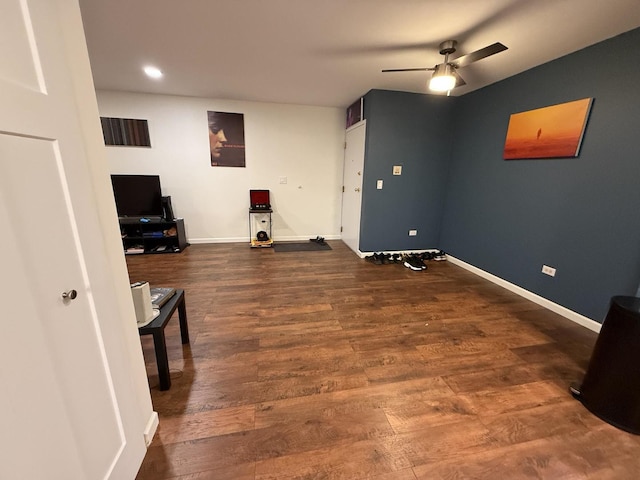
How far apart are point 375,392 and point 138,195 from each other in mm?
4278

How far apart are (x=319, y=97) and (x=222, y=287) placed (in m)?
3.11

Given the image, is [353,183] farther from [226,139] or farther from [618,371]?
[618,371]

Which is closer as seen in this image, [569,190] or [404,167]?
[569,190]

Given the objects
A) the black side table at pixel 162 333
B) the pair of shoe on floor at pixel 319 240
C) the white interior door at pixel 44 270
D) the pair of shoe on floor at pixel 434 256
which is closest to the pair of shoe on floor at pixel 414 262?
the pair of shoe on floor at pixel 434 256

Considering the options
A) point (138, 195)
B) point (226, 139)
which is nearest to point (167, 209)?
point (138, 195)

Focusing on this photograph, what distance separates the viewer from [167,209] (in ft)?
13.2

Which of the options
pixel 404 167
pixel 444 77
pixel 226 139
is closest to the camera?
pixel 444 77

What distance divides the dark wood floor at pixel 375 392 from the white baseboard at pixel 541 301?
9 centimetres

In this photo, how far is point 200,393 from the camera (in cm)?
152

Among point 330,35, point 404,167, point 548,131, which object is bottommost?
point 404,167

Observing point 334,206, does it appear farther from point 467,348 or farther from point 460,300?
point 467,348

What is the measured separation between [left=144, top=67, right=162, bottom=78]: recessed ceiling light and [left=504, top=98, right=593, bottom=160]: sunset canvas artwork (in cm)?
416

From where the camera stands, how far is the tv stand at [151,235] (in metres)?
3.96

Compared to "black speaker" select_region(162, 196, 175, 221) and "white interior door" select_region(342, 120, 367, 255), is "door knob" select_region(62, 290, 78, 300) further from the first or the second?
"black speaker" select_region(162, 196, 175, 221)
